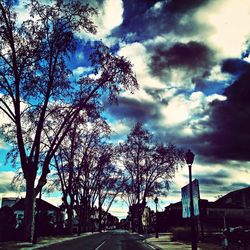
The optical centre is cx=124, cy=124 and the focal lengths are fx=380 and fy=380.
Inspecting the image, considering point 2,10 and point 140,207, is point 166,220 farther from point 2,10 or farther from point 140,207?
point 2,10

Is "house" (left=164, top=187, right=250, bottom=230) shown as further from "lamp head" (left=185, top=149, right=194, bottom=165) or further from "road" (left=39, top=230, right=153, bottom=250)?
"lamp head" (left=185, top=149, right=194, bottom=165)

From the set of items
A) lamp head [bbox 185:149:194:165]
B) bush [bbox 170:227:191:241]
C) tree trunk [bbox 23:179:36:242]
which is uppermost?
lamp head [bbox 185:149:194:165]

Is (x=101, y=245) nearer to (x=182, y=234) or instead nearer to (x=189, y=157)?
(x=182, y=234)

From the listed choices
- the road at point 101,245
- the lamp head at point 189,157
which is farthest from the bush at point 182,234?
the lamp head at point 189,157

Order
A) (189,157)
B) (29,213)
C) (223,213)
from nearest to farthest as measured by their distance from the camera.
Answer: (189,157) → (29,213) → (223,213)

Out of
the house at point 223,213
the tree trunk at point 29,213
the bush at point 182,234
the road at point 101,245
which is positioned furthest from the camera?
the house at point 223,213

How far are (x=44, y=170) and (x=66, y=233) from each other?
99.1 ft

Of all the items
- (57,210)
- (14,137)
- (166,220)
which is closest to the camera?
(14,137)

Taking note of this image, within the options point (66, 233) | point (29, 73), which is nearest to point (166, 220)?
point (66, 233)

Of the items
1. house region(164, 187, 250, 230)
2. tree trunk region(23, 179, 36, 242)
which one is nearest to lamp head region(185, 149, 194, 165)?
tree trunk region(23, 179, 36, 242)

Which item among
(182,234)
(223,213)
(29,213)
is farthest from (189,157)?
(223,213)

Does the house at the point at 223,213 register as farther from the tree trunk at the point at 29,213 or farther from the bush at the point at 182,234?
the tree trunk at the point at 29,213

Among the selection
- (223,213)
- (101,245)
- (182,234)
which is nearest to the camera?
(101,245)

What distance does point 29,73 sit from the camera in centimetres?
2614
